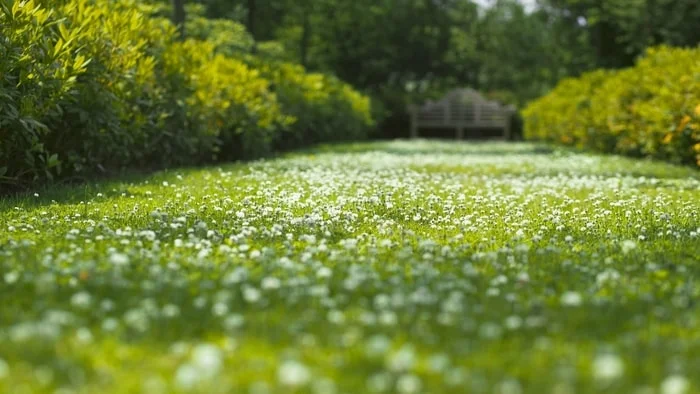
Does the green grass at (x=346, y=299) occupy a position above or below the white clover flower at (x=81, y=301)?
below

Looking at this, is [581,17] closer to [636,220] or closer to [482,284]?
[636,220]

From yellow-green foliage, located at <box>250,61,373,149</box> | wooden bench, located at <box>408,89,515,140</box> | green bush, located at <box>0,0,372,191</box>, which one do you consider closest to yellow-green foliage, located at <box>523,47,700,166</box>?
yellow-green foliage, located at <box>250,61,373,149</box>

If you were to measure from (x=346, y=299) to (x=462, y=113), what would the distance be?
4512 cm

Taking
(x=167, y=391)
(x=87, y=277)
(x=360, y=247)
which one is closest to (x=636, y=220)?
(x=360, y=247)

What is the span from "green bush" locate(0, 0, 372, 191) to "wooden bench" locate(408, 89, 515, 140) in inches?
1043

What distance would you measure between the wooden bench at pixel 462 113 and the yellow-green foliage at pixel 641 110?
16.8 m

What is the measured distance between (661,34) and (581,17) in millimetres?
9675

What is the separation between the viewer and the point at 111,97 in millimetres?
11688

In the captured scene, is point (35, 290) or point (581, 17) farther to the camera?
point (581, 17)

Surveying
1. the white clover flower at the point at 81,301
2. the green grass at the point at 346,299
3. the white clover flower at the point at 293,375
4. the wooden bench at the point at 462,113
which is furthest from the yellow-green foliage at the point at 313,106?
the white clover flower at the point at 293,375

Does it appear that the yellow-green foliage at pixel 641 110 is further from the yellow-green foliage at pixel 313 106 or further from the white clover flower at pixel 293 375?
the white clover flower at pixel 293 375

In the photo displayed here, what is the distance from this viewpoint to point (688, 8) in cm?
3909

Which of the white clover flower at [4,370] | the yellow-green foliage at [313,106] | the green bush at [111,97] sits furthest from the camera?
the yellow-green foliage at [313,106]

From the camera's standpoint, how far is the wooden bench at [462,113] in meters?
48.7
